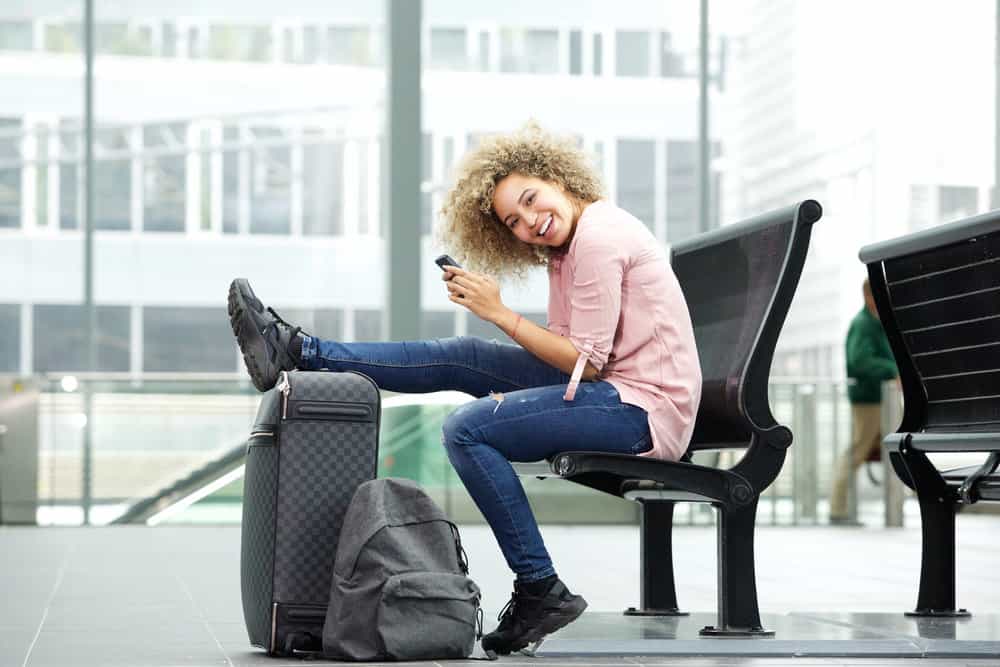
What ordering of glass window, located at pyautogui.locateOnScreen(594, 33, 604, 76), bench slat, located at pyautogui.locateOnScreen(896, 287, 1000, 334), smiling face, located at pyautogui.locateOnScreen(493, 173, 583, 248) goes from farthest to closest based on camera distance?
glass window, located at pyautogui.locateOnScreen(594, 33, 604, 76) → bench slat, located at pyautogui.locateOnScreen(896, 287, 1000, 334) → smiling face, located at pyautogui.locateOnScreen(493, 173, 583, 248)

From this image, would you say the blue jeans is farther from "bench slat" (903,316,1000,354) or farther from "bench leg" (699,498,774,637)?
→ "bench slat" (903,316,1000,354)

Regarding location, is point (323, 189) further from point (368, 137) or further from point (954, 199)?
point (954, 199)

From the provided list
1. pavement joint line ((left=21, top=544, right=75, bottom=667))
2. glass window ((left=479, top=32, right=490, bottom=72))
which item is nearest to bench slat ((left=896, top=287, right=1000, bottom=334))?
pavement joint line ((left=21, top=544, right=75, bottom=667))

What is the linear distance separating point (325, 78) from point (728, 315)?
27.2 feet

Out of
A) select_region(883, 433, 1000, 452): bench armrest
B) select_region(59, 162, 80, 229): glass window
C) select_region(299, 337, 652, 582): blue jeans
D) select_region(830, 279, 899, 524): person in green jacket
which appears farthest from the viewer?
select_region(59, 162, 80, 229): glass window

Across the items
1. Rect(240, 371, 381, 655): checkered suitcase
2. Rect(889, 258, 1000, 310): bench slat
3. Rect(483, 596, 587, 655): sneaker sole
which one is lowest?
Rect(483, 596, 587, 655): sneaker sole

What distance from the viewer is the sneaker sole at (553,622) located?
3.58 meters

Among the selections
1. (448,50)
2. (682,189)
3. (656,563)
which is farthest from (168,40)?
(656,563)

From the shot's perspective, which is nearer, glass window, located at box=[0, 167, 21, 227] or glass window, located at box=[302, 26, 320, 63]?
glass window, located at box=[0, 167, 21, 227]

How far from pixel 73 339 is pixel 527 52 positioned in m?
3.94

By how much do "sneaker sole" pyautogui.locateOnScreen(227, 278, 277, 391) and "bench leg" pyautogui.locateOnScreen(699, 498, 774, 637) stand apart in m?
1.15

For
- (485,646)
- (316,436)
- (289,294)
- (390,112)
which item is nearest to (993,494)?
(485,646)

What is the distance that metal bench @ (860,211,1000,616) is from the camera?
13.8ft

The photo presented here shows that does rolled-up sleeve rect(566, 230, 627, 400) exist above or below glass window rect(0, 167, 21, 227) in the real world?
below
